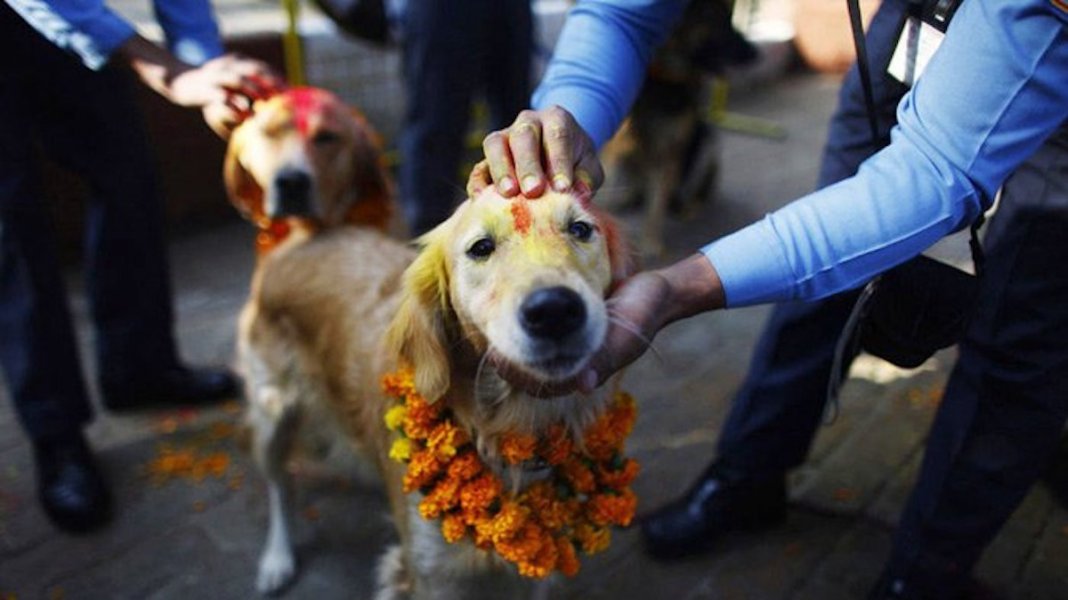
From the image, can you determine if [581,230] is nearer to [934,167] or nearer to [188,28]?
[934,167]

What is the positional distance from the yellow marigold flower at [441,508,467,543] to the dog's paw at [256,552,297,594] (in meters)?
0.89

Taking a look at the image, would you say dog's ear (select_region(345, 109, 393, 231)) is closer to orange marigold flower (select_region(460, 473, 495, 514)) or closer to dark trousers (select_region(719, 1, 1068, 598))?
orange marigold flower (select_region(460, 473, 495, 514))

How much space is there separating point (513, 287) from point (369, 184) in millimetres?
1395

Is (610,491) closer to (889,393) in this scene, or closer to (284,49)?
(889,393)

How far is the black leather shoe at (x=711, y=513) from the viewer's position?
239cm

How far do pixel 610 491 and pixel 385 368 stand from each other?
2.06 ft

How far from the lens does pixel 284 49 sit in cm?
460

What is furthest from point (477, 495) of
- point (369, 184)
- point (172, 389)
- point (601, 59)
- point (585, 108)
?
point (172, 389)

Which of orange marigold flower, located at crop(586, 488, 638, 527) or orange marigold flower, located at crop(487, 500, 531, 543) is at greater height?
orange marigold flower, located at crop(487, 500, 531, 543)

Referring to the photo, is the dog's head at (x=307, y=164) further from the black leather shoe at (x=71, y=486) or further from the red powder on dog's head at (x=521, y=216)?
the red powder on dog's head at (x=521, y=216)

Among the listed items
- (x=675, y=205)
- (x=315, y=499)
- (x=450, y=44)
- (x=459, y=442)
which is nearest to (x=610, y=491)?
(x=459, y=442)

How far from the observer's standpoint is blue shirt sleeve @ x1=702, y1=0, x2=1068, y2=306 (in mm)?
1260

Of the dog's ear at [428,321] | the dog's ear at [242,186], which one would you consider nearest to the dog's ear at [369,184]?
the dog's ear at [242,186]

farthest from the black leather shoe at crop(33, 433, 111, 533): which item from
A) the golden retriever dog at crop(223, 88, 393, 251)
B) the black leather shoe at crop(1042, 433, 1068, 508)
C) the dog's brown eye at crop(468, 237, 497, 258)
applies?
the black leather shoe at crop(1042, 433, 1068, 508)
